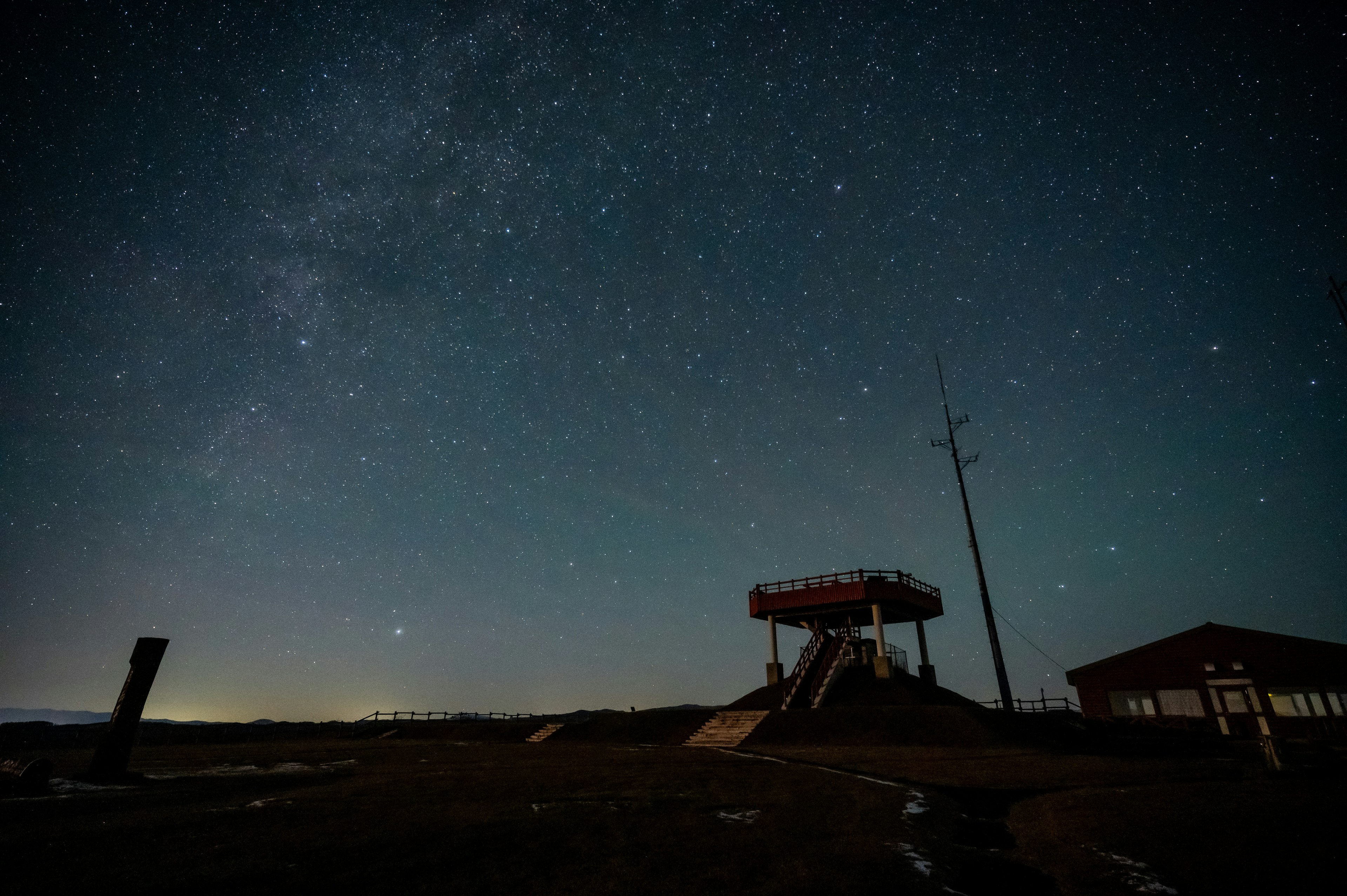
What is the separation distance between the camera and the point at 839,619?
38.2 m

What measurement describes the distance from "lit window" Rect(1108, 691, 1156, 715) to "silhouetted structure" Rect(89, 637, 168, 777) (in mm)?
43032

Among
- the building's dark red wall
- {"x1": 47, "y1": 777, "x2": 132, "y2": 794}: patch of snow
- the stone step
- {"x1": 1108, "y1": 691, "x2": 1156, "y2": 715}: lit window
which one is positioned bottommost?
the stone step

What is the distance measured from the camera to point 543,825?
9.02 metres

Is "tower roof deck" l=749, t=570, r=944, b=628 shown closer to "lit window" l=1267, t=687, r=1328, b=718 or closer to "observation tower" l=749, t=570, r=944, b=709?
"observation tower" l=749, t=570, r=944, b=709

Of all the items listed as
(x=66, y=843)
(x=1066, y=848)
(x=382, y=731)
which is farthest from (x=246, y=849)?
(x=382, y=731)

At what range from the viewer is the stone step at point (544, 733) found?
32.1 metres

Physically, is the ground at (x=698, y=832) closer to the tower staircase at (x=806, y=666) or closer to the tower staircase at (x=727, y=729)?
the tower staircase at (x=727, y=729)

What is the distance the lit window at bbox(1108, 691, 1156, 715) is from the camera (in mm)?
32344

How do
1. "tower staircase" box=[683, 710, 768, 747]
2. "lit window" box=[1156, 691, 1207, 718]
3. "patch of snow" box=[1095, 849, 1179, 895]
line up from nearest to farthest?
"patch of snow" box=[1095, 849, 1179, 895]
"tower staircase" box=[683, 710, 768, 747]
"lit window" box=[1156, 691, 1207, 718]

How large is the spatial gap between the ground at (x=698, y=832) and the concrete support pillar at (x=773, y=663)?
2087cm

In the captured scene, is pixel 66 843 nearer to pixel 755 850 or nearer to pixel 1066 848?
pixel 755 850

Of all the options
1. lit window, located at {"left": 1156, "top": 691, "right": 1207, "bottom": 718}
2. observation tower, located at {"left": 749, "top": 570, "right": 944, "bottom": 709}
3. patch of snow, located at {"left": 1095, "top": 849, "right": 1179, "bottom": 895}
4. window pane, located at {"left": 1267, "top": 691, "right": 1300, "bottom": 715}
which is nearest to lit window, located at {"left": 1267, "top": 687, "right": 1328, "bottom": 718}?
window pane, located at {"left": 1267, "top": 691, "right": 1300, "bottom": 715}

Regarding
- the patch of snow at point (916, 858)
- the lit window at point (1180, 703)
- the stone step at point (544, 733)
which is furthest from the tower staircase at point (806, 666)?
the patch of snow at point (916, 858)

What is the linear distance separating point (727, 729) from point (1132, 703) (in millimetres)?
23649
